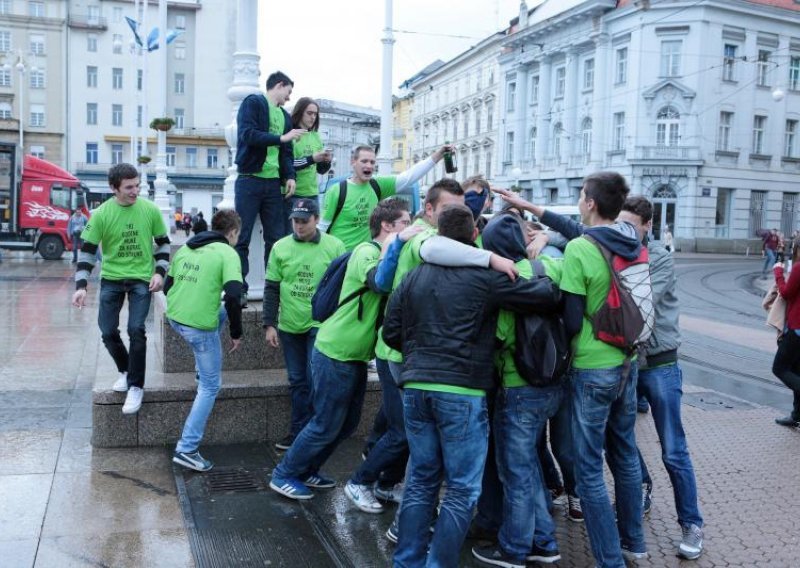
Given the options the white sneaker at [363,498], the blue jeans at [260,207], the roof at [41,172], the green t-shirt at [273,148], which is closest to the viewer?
the white sneaker at [363,498]

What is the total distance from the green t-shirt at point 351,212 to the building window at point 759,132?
4547 cm

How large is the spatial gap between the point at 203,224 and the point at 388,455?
2398 millimetres

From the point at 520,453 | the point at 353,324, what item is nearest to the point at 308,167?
the point at 353,324

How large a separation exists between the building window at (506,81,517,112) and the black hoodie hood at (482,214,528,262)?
179 feet

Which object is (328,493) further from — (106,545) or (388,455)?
(106,545)

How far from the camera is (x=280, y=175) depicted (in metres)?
7.09

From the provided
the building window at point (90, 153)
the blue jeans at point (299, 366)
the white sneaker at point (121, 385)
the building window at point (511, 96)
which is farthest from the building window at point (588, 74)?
the white sneaker at point (121, 385)

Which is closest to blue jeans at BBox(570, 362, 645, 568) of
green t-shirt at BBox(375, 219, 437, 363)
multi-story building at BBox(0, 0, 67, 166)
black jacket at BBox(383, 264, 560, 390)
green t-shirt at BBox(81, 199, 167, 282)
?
black jacket at BBox(383, 264, 560, 390)

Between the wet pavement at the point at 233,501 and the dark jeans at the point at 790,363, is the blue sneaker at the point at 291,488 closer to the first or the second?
the wet pavement at the point at 233,501

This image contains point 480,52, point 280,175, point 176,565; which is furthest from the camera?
point 480,52

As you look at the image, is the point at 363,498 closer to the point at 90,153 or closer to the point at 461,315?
the point at 461,315

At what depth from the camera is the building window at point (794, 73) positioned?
47.1 m

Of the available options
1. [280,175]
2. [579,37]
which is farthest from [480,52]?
[280,175]

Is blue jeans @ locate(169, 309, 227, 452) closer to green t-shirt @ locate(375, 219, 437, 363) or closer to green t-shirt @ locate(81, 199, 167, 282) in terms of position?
green t-shirt @ locate(81, 199, 167, 282)
